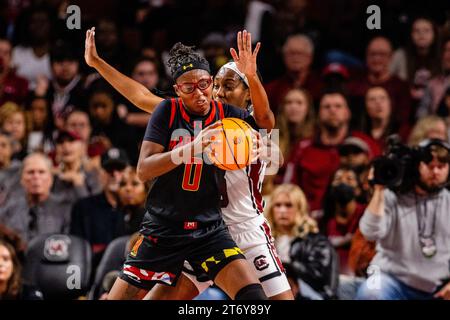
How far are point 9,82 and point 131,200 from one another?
2.72 m

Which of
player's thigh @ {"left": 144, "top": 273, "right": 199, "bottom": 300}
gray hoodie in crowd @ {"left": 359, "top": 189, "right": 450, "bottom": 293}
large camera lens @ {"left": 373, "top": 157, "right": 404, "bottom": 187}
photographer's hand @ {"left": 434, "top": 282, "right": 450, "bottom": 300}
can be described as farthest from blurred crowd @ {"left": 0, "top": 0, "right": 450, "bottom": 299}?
player's thigh @ {"left": 144, "top": 273, "right": 199, "bottom": 300}

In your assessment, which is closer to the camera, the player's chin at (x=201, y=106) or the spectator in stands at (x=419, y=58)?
the player's chin at (x=201, y=106)

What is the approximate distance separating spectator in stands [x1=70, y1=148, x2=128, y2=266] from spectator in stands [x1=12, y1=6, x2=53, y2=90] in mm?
2361

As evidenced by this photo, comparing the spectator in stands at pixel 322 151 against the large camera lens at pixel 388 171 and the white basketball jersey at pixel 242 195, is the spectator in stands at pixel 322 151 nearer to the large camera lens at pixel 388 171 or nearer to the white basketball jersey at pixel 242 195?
the large camera lens at pixel 388 171

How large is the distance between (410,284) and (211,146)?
2.88 meters

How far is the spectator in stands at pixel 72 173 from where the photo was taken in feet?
27.4

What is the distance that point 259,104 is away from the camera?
15.9 feet

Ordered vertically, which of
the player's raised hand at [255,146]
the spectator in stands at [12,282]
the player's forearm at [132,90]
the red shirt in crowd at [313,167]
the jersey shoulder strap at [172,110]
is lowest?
the spectator in stands at [12,282]

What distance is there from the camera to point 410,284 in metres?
6.88

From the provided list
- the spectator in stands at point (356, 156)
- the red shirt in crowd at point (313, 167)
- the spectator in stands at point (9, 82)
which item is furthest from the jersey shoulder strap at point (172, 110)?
the spectator in stands at point (9, 82)

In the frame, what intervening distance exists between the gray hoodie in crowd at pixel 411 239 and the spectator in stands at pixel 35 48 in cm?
450

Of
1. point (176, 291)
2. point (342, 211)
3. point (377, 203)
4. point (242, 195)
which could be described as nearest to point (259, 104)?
point (242, 195)

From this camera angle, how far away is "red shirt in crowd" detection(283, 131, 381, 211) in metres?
8.11

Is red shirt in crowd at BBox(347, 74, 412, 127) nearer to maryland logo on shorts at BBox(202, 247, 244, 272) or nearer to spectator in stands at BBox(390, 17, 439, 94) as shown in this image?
spectator in stands at BBox(390, 17, 439, 94)
